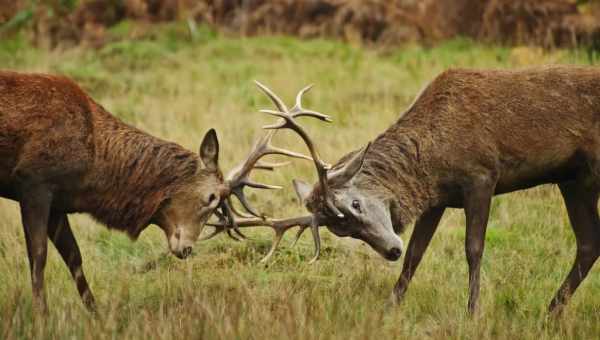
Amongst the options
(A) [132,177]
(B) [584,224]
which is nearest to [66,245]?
(A) [132,177]

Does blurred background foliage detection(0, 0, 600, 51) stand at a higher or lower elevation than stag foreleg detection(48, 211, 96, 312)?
lower

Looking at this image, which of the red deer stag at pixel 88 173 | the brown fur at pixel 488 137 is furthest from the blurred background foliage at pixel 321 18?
the red deer stag at pixel 88 173

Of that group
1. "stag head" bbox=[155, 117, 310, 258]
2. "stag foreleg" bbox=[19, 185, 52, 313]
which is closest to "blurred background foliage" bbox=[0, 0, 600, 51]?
"stag head" bbox=[155, 117, 310, 258]

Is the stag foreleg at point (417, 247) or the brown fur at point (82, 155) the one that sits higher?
the brown fur at point (82, 155)

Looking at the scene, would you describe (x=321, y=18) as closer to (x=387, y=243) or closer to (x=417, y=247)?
(x=417, y=247)

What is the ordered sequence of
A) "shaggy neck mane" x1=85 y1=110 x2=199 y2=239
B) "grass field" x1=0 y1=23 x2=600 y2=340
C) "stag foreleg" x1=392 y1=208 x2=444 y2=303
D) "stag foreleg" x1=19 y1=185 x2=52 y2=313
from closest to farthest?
"grass field" x1=0 y1=23 x2=600 y2=340
"stag foreleg" x1=19 y1=185 x2=52 y2=313
"shaggy neck mane" x1=85 y1=110 x2=199 y2=239
"stag foreleg" x1=392 y1=208 x2=444 y2=303

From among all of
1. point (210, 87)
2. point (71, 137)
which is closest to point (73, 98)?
point (71, 137)

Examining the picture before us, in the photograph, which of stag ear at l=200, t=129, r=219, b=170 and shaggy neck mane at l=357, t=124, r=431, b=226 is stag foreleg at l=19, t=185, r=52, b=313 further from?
shaggy neck mane at l=357, t=124, r=431, b=226

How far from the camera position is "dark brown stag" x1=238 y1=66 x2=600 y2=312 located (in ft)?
21.4

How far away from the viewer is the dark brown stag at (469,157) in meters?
6.52

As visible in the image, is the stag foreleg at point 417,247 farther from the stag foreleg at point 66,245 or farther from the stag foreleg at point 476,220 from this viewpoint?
the stag foreleg at point 66,245

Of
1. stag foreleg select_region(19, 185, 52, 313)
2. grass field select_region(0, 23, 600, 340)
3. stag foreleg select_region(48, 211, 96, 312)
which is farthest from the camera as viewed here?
stag foreleg select_region(48, 211, 96, 312)

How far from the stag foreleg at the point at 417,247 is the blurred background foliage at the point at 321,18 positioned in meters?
8.34

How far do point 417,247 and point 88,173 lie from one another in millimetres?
2325
